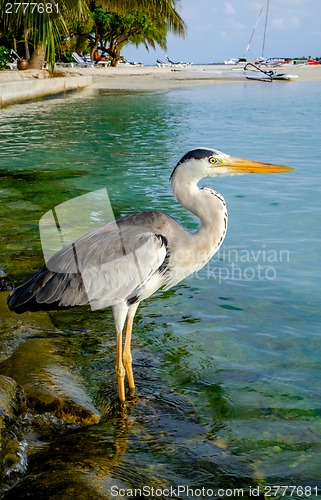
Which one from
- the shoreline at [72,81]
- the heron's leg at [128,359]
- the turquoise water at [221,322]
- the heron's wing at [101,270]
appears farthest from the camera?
the shoreline at [72,81]

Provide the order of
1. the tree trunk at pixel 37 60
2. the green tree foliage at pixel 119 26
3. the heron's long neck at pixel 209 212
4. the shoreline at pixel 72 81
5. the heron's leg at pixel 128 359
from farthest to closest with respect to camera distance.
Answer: the green tree foliage at pixel 119 26 → the tree trunk at pixel 37 60 → the shoreline at pixel 72 81 → the heron's leg at pixel 128 359 → the heron's long neck at pixel 209 212

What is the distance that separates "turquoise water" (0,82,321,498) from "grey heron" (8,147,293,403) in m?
0.65

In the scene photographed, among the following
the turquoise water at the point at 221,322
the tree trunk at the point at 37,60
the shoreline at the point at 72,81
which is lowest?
the turquoise water at the point at 221,322

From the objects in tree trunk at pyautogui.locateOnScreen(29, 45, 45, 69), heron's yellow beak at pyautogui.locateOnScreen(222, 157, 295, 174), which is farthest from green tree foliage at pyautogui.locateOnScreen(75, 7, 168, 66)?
heron's yellow beak at pyautogui.locateOnScreen(222, 157, 295, 174)

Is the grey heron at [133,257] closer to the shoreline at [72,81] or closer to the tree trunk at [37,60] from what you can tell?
the shoreline at [72,81]

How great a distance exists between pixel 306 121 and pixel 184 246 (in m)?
19.6

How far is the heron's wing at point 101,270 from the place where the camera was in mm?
3918

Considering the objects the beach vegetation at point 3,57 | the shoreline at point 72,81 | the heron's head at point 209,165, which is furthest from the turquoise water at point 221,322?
the beach vegetation at point 3,57

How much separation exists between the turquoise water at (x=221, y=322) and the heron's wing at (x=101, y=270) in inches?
29.1

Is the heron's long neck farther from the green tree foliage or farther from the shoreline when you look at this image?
the green tree foliage

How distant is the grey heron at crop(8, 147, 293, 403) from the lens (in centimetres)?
394

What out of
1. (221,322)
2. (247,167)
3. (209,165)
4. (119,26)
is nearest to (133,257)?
(209,165)

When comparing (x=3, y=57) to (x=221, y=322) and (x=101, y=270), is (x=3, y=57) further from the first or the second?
(x=101, y=270)

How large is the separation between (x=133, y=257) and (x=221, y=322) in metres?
2.11
